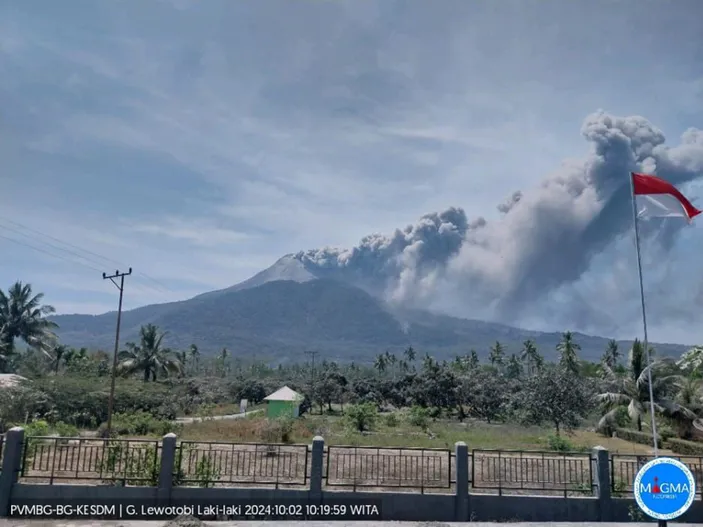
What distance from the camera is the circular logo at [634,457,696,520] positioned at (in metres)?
5.55

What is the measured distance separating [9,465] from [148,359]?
38.7 metres

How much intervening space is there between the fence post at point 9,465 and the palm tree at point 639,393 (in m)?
27.4

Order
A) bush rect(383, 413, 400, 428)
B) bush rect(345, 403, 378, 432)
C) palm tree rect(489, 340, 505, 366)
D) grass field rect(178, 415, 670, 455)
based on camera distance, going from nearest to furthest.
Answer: grass field rect(178, 415, 670, 455)
bush rect(345, 403, 378, 432)
bush rect(383, 413, 400, 428)
palm tree rect(489, 340, 505, 366)

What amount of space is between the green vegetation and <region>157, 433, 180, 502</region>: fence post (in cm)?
97

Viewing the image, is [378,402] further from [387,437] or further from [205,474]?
[205,474]

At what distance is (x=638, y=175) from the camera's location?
1188 centimetres

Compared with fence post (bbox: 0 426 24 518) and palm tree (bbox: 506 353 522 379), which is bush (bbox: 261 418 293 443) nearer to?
fence post (bbox: 0 426 24 518)

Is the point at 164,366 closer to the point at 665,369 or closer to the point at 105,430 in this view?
the point at 105,430

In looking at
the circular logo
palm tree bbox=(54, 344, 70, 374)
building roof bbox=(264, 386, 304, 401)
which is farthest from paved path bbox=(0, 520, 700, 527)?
palm tree bbox=(54, 344, 70, 374)

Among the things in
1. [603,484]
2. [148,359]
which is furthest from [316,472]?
[148,359]

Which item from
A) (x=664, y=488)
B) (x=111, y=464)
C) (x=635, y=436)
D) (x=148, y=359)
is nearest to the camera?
(x=664, y=488)

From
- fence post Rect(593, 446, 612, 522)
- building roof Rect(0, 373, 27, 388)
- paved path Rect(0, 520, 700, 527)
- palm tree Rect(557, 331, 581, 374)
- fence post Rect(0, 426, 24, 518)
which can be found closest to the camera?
paved path Rect(0, 520, 700, 527)

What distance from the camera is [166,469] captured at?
12.2m

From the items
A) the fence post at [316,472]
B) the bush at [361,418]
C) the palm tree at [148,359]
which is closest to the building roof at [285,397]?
the bush at [361,418]
